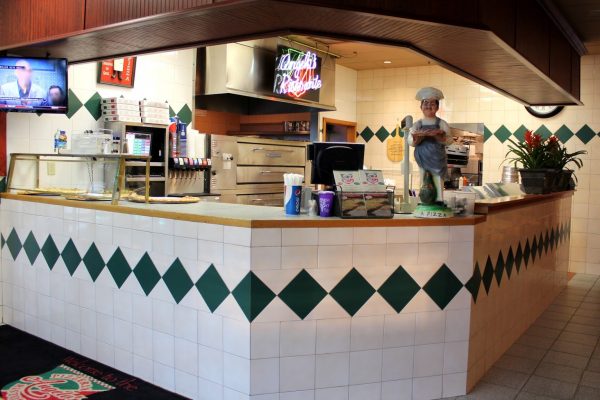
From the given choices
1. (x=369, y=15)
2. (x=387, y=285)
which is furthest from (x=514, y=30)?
(x=387, y=285)

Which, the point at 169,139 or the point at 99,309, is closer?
the point at 99,309

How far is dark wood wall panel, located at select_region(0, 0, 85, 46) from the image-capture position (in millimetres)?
4230

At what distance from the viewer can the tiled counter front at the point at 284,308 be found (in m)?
3.35

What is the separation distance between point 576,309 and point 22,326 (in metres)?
5.78

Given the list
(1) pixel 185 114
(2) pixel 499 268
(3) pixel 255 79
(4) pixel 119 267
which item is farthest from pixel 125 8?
(2) pixel 499 268

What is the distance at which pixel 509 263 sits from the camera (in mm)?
4742

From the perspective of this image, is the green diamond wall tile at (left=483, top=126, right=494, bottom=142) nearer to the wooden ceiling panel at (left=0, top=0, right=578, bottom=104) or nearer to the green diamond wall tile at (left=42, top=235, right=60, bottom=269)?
the wooden ceiling panel at (left=0, top=0, right=578, bottom=104)

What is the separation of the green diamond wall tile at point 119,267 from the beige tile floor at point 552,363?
2460 millimetres

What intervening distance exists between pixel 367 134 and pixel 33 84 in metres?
6.38

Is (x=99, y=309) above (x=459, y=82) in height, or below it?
below

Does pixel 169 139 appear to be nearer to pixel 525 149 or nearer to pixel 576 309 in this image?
pixel 525 149

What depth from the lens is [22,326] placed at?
496 cm

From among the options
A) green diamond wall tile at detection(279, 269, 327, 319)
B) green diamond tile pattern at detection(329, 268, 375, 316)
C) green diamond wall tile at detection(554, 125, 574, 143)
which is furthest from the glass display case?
green diamond wall tile at detection(554, 125, 574, 143)

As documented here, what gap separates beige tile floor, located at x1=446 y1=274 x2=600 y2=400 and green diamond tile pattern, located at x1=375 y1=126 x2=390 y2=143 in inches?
173
